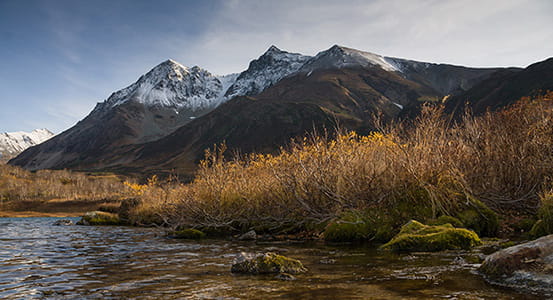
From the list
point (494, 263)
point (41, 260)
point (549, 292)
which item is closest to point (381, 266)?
point (494, 263)

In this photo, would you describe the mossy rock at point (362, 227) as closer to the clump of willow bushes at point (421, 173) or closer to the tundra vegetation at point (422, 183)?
the tundra vegetation at point (422, 183)

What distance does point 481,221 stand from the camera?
47.6 feet

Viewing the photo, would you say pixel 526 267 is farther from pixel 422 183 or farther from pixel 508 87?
pixel 508 87

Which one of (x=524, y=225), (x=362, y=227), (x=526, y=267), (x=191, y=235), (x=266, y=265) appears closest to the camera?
(x=526, y=267)

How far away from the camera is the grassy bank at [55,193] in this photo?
106 meters

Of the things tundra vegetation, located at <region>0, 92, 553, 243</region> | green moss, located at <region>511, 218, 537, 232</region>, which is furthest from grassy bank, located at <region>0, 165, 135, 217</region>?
green moss, located at <region>511, 218, 537, 232</region>

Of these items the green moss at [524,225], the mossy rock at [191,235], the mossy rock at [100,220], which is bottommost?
the mossy rock at [100,220]

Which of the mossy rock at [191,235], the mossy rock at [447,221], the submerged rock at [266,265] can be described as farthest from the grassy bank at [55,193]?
the submerged rock at [266,265]

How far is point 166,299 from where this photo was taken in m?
7.11

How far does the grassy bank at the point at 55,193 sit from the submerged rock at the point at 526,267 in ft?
306

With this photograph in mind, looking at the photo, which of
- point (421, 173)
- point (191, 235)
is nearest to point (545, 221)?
point (421, 173)

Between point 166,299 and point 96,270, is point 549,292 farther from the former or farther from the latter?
point 96,270

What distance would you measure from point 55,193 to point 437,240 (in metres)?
173

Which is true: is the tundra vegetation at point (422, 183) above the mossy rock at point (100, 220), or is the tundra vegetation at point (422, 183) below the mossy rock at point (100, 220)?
above
